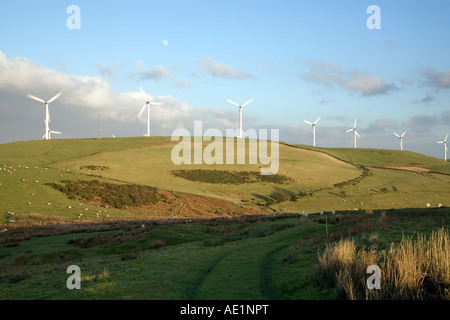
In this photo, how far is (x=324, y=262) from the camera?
45.3 feet

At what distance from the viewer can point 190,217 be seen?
61906 millimetres

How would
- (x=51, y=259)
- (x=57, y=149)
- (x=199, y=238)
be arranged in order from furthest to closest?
1. (x=57, y=149)
2. (x=199, y=238)
3. (x=51, y=259)

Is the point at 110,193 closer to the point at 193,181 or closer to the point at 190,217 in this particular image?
the point at 190,217

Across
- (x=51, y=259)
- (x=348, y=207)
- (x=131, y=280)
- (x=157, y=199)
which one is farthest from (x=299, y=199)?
(x=131, y=280)

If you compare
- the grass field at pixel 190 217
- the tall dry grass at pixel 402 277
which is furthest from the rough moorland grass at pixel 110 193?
the tall dry grass at pixel 402 277

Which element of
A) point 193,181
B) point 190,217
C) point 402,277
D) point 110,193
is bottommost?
point 190,217

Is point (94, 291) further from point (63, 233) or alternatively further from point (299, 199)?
point (299, 199)

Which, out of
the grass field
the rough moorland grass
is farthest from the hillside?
the rough moorland grass

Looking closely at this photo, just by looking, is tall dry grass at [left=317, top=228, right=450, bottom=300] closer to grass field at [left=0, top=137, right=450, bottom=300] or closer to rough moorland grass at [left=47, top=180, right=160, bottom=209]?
grass field at [left=0, top=137, right=450, bottom=300]

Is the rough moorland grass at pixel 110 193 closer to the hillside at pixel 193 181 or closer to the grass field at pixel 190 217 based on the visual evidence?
the grass field at pixel 190 217

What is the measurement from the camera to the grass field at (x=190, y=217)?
51.5 ft

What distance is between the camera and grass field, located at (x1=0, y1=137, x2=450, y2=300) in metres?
15.7

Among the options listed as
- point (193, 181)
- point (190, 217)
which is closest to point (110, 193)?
point (190, 217)
